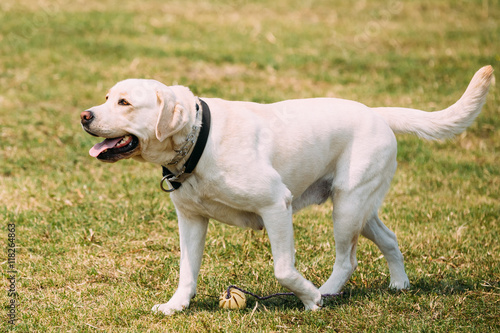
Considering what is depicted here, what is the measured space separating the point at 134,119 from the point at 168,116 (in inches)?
8.8

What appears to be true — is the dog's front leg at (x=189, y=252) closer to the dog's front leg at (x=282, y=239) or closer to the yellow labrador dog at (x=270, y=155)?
the yellow labrador dog at (x=270, y=155)

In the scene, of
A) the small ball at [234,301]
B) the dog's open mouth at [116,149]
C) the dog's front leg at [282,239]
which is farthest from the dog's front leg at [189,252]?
the dog's open mouth at [116,149]

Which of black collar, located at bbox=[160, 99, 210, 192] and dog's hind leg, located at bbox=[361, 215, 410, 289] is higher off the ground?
black collar, located at bbox=[160, 99, 210, 192]

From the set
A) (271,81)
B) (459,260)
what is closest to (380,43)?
(271,81)

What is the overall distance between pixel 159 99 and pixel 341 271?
6.31 feet

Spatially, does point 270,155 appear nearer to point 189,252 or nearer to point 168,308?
point 189,252

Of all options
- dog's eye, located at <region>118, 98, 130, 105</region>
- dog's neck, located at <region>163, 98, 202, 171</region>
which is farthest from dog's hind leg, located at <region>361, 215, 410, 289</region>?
dog's eye, located at <region>118, 98, 130, 105</region>

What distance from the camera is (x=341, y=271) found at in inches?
194

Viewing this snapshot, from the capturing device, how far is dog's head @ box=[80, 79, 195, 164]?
4.13 meters

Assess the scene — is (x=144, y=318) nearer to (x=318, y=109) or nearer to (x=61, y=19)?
(x=318, y=109)

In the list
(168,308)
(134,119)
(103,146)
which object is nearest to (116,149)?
(103,146)

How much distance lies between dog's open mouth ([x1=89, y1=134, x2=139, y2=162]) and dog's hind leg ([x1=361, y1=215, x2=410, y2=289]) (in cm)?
206

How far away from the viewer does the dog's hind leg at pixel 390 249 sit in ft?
17.1

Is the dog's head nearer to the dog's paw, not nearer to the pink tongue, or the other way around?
the pink tongue
